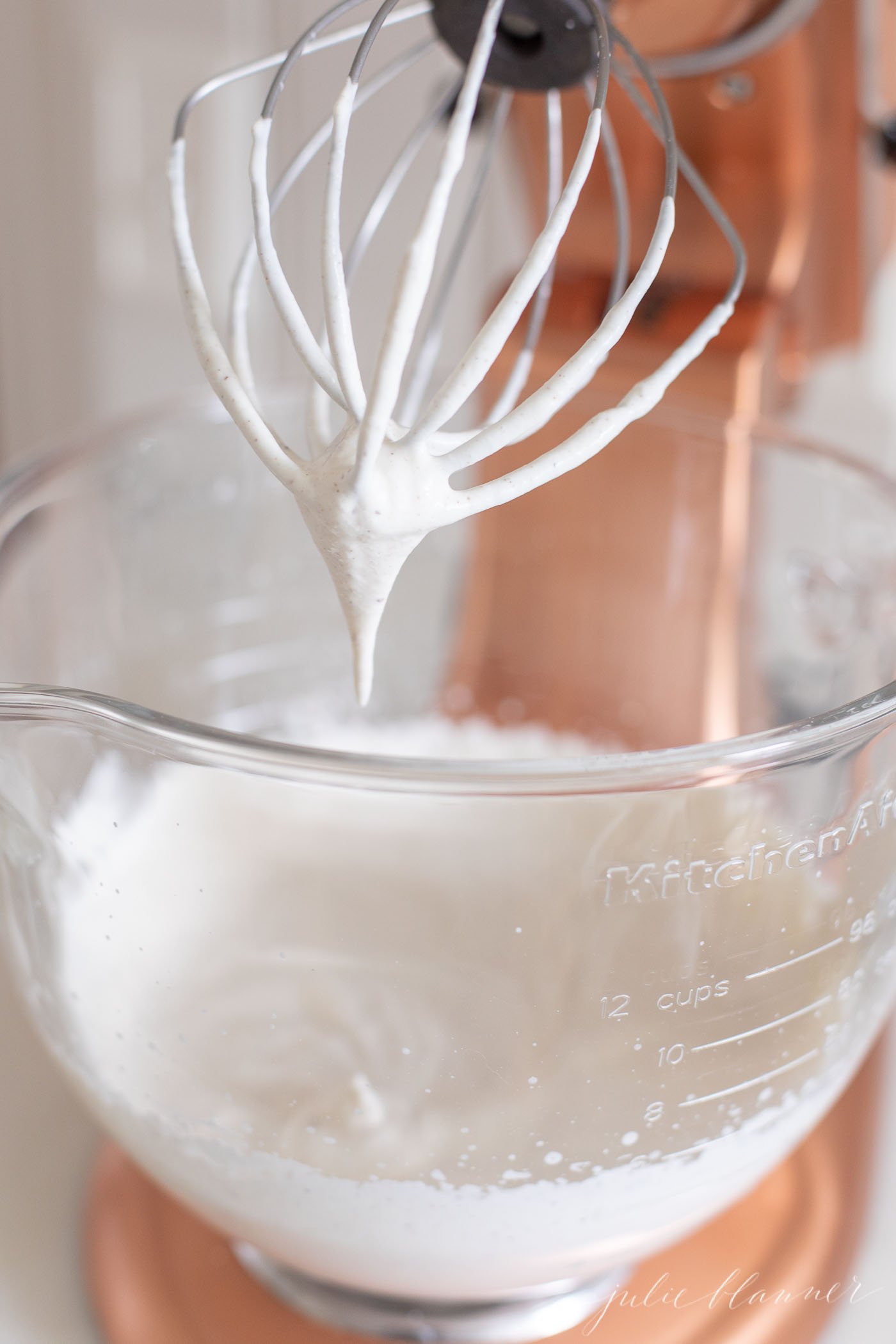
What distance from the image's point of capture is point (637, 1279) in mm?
354

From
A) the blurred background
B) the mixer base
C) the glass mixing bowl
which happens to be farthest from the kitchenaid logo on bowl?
the blurred background

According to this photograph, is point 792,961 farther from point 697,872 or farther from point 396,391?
point 396,391

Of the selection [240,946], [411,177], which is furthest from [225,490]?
[411,177]

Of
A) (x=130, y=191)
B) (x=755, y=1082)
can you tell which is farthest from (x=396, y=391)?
(x=130, y=191)

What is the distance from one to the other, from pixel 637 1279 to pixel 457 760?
190mm

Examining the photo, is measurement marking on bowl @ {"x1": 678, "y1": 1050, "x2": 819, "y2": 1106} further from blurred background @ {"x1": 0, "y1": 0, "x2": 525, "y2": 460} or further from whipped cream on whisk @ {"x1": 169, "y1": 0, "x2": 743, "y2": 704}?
blurred background @ {"x1": 0, "y1": 0, "x2": 525, "y2": 460}

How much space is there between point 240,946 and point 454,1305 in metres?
0.11

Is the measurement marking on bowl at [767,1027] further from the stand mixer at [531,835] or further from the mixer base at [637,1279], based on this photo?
the mixer base at [637,1279]

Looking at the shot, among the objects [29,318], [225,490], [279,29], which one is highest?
[279,29]

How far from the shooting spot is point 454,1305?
1.10 feet

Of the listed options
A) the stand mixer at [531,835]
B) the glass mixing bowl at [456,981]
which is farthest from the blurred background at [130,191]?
the glass mixing bowl at [456,981]

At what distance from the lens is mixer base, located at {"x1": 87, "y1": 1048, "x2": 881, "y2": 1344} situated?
1.11ft

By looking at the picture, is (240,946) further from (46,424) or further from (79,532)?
(46,424)

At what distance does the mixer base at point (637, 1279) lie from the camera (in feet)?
1.11
